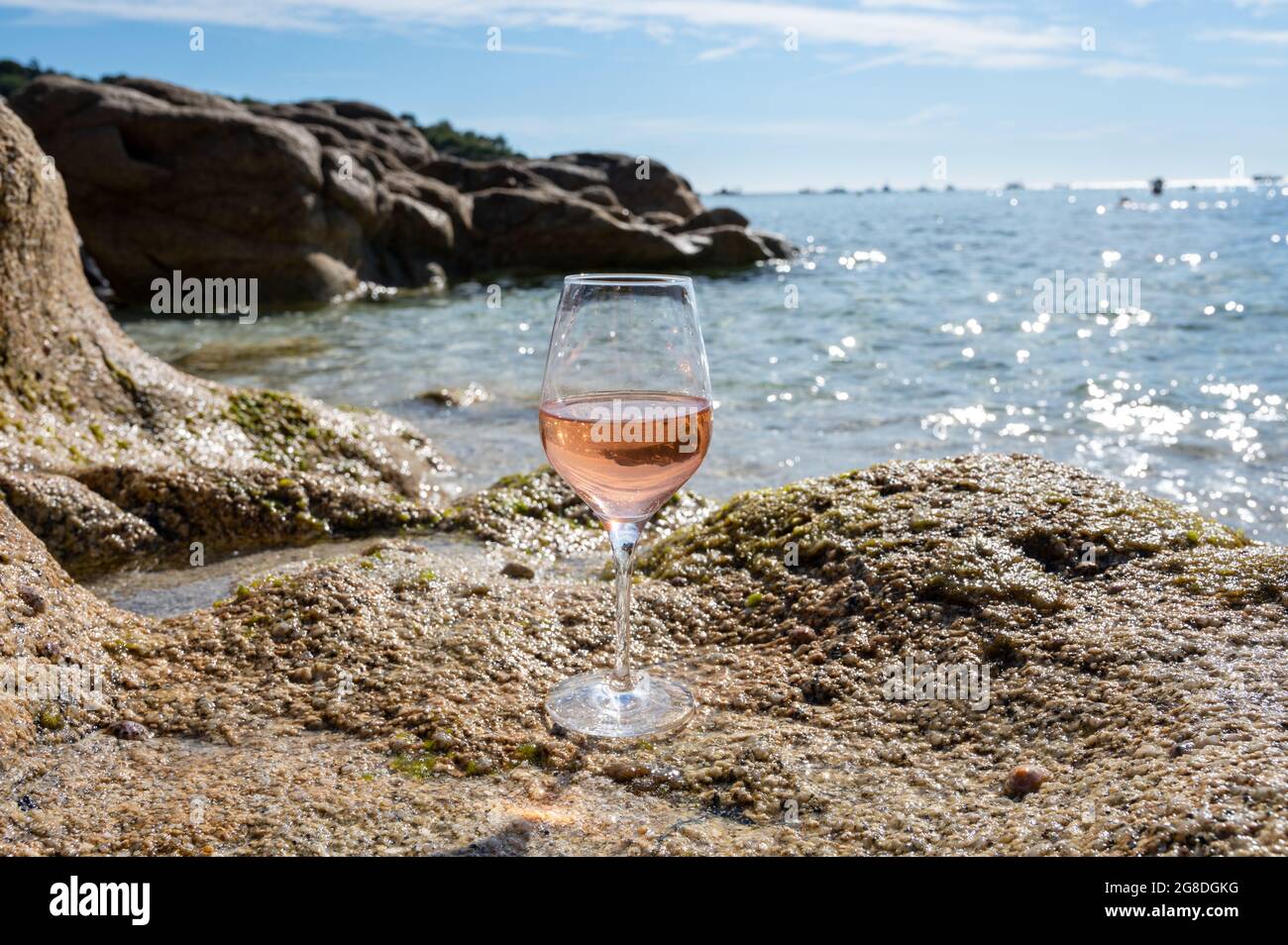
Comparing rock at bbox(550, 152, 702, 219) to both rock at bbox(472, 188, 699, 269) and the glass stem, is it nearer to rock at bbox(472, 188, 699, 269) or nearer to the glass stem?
rock at bbox(472, 188, 699, 269)

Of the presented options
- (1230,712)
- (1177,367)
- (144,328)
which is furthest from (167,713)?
(144,328)

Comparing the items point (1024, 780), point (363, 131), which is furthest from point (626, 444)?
point (363, 131)

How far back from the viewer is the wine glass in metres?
2.27

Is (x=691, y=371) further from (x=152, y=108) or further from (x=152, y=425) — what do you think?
(x=152, y=108)

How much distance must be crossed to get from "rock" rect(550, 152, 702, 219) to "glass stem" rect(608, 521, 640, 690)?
41477 millimetres

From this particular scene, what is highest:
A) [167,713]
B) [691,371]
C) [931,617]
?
[691,371]

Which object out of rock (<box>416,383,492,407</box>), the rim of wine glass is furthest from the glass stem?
rock (<box>416,383,492,407</box>)

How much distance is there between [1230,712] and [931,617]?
2.31 ft

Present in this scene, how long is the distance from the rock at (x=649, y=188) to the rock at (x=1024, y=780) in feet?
138

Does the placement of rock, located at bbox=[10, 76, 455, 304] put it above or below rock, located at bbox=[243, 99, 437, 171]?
below

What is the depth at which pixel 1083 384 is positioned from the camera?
1295cm

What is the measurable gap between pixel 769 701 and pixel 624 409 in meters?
0.74

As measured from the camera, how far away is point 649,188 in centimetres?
4375

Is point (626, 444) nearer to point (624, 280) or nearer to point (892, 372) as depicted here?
point (624, 280)
